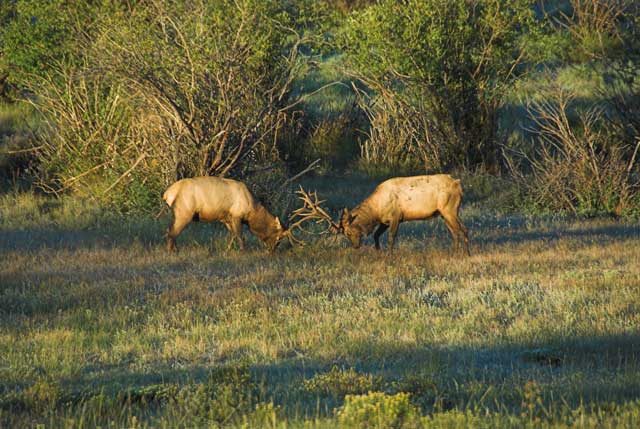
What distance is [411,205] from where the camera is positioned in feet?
43.9

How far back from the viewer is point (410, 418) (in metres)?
6.01

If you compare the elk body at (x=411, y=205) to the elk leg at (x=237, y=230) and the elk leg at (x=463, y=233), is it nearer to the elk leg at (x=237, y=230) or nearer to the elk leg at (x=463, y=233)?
the elk leg at (x=463, y=233)

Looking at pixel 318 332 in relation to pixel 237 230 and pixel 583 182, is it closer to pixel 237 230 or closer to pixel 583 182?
pixel 237 230

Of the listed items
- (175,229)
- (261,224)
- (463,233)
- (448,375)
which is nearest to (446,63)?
(463,233)

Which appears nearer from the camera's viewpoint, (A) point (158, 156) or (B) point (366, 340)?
(B) point (366, 340)

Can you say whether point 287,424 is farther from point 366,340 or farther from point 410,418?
point 366,340

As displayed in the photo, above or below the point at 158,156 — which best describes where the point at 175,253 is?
below

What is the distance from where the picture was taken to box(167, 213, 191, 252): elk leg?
13.7 meters

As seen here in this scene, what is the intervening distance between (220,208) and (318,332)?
5230mm

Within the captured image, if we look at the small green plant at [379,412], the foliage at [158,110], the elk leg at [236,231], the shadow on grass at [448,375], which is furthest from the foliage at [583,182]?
the small green plant at [379,412]

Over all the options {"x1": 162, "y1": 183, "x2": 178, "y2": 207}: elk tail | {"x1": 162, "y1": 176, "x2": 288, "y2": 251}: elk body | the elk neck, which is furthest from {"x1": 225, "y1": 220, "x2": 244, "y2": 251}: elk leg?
{"x1": 162, "y1": 183, "x2": 178, "y2": 207}: elk tail

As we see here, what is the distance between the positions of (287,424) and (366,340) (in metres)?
2.74

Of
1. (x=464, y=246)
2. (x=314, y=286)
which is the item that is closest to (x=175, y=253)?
(x=314, y=286)

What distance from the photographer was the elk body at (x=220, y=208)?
1366 cm
